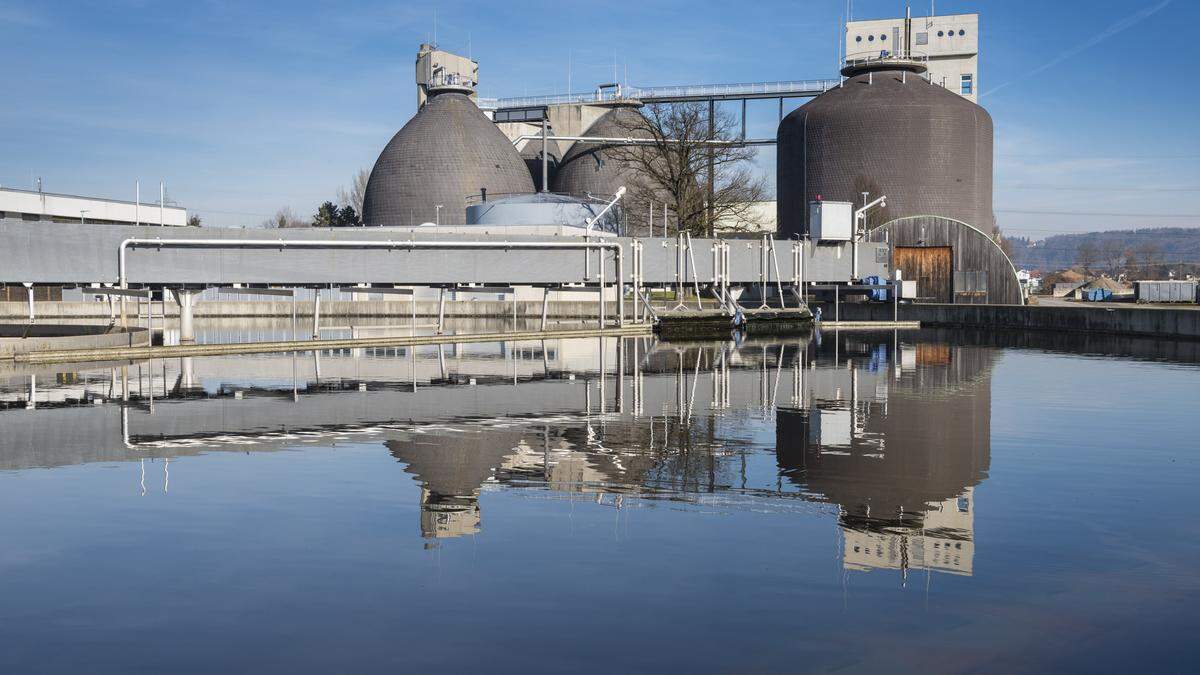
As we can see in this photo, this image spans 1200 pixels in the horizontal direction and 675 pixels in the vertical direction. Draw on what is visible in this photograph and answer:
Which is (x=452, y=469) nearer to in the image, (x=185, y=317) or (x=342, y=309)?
(x=185, y=317)

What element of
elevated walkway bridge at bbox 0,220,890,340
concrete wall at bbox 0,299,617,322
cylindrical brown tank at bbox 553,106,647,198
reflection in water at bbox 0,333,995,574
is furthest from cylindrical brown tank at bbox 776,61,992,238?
reflection in water at bbox 0,333,995,574

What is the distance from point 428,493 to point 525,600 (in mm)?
3738

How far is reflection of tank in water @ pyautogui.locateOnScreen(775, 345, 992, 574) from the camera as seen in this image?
8969 mm

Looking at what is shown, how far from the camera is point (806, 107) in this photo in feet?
272

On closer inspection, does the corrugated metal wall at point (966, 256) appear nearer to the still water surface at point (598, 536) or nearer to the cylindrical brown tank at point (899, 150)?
the cylindrical brown tank at point (899, 150)

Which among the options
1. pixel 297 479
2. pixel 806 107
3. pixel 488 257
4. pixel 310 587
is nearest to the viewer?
pixel 310 587

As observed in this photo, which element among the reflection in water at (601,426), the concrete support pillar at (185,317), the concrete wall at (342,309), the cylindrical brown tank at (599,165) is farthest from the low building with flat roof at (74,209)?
the reflection in water at (601,426)

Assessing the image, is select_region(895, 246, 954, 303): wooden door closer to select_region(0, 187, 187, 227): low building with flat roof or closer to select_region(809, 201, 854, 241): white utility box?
select_region(809, 201, 854, 241): white utility box

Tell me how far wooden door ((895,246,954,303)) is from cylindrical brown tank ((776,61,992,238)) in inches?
580

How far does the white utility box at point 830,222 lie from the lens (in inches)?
2190

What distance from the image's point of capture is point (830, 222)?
183 feet

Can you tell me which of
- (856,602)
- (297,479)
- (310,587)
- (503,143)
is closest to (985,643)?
(856,602)

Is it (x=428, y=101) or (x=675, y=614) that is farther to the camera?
(x=428, y=101)

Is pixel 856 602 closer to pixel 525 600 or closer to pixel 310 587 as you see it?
pixel 525 600
